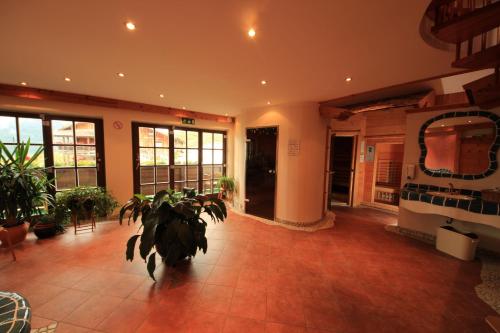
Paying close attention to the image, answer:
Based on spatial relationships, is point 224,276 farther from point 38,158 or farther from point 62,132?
point 62,132

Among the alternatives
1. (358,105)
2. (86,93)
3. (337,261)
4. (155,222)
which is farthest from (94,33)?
(358,105)

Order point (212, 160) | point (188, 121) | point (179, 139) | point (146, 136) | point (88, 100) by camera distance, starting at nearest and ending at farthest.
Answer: point (88, 100), point (146, 136), point (188, 121), point (179, 139), point (212, 160)

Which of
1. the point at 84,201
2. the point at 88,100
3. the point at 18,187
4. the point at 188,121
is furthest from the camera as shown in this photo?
the point at 188,121

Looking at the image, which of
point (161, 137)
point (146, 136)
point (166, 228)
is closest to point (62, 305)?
point (166, 228)

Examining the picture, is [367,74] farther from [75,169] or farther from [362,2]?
[75,169]

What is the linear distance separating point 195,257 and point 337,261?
1901mm

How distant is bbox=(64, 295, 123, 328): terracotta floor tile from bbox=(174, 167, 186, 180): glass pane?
3272 millimetres

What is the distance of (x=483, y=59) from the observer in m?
1.64

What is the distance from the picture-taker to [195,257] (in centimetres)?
253

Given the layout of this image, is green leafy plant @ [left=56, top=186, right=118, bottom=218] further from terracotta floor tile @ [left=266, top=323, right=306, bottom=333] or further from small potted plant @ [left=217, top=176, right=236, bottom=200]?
terracotta floor tile @ [left=266, top=323, right=306, bottom=333]

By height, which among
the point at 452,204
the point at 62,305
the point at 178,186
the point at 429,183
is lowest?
the point at 62,305

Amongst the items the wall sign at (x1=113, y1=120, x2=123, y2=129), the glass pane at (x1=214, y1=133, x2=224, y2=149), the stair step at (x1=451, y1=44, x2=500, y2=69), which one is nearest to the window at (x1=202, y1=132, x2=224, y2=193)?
the glass pane at (x1=214, y1=133, x2=224, y2=149)

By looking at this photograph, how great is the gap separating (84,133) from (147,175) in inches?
56.2

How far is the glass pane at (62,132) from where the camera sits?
11.6 feet
